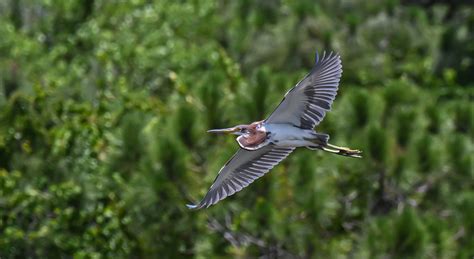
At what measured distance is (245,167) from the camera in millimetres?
7867

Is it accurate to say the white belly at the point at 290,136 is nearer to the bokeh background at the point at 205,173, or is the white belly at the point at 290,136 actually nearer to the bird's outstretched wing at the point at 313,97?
the bird's outstretched wing at the point at 313,97

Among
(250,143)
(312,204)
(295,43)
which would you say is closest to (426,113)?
(312,204)

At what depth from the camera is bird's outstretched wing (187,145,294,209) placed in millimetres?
7773

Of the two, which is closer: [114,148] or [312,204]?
[312,204]

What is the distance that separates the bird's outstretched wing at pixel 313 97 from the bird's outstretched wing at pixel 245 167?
1.02 feet

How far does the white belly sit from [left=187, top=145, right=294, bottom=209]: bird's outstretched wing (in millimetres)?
344

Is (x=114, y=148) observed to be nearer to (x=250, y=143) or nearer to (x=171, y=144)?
(x=171, y=144)

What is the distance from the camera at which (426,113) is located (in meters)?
11.0

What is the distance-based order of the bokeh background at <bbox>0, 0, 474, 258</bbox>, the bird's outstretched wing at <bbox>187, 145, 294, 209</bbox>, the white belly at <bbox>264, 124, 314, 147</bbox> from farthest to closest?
the bokeh background at <bbox>0, 0, 474, 258</bbox> < the bird's outstretched wing at <bbox>187, 145, 294, 209</bbox> < the white belly at <bbox>264, 124, 314, 147</bbox>

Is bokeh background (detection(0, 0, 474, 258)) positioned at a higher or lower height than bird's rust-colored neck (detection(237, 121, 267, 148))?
higher

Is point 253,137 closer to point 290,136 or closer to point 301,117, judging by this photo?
point 290,136

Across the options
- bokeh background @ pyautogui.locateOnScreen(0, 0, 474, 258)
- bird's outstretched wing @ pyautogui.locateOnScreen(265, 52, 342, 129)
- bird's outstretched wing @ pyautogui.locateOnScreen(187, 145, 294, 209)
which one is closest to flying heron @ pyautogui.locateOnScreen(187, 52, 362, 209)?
bird's outstretched wing @ pyautogui.locateOnScreen(265, 52, 342, 129)

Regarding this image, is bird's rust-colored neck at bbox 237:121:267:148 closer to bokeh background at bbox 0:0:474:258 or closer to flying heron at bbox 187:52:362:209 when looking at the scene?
flying heron at bbox 187:52:362:209

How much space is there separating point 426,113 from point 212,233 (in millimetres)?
1936
